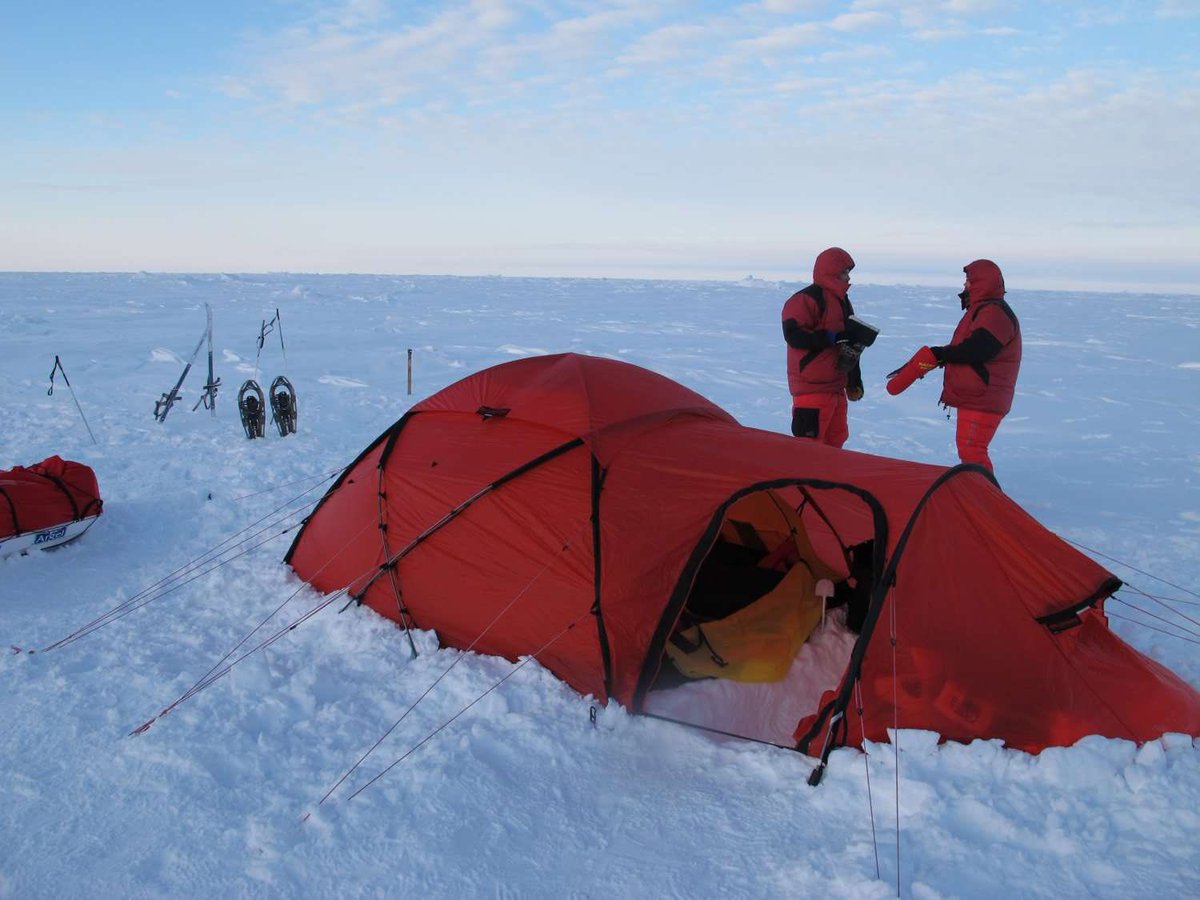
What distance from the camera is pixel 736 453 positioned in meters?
3.85

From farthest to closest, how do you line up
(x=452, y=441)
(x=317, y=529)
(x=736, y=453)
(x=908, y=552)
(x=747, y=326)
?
(x=747, y=326), (x=317, y=529), (x=452, y=441), (x=736, y=453), (x=908, y=552)

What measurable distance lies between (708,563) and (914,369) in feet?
6.38

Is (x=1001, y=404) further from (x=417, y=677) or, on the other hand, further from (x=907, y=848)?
(x=417, y=677)

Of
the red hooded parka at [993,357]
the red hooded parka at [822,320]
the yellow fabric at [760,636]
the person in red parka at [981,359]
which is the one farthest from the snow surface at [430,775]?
the red hooded parka at [822,320]

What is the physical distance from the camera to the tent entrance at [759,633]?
3.55 m

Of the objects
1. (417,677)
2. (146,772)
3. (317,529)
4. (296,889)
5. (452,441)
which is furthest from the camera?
(317,529)

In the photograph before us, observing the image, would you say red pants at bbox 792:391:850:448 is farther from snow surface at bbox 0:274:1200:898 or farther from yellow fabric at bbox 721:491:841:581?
snow surface at bbox 0:274:1200:898

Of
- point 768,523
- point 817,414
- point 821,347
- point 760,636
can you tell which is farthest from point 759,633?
point 821,347

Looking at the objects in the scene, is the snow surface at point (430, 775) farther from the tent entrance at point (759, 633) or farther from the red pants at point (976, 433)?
the red pants at point (976, 433)

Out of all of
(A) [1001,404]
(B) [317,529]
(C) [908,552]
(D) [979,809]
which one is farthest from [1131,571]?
(B) [317,529]

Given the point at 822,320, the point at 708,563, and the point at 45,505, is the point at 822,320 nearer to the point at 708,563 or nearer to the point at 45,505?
the point at 708,563

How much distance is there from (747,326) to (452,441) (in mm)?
20016

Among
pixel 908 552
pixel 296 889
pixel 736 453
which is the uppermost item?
pixel 736 453

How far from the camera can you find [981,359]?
5.10 m
